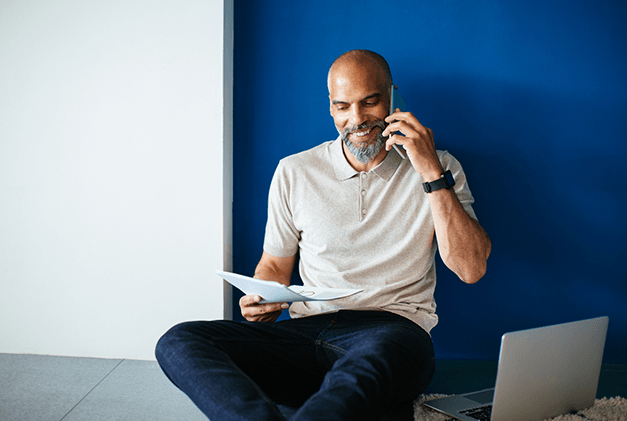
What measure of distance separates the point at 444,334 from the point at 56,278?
5.26ft

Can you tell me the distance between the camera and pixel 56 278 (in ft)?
5.86

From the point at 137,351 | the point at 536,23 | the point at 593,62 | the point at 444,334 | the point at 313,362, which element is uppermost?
the point at 536,23

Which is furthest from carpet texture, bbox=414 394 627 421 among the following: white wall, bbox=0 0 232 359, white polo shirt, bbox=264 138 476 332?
white wall, bbox=0 0 232 359

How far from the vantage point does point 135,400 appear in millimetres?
1475

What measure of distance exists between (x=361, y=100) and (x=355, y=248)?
1.64 feet

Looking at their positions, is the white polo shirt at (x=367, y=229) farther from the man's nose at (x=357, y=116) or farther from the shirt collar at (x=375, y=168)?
the man's nose at (x=357, y=116)

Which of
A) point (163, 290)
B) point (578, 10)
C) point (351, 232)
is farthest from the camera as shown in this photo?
point (163, 290)

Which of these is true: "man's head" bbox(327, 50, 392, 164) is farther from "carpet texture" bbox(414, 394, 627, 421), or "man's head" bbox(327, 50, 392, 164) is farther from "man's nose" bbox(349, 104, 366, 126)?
"carpet texture" bbox(414, 394, 627, 421)

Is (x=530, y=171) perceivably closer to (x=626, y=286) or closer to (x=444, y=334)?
(x=626, y=286)

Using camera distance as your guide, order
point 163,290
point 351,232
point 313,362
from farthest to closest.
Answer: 1. point 163,290
2. point 351,232
3. point 313,362

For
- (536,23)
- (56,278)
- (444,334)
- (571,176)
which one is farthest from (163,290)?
(536,23)

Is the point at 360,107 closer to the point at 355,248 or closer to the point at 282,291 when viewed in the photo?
the point at 355,248

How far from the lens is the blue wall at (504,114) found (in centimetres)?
163

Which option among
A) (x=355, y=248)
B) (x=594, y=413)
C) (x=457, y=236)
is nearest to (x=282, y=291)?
(x=355, y=248)
